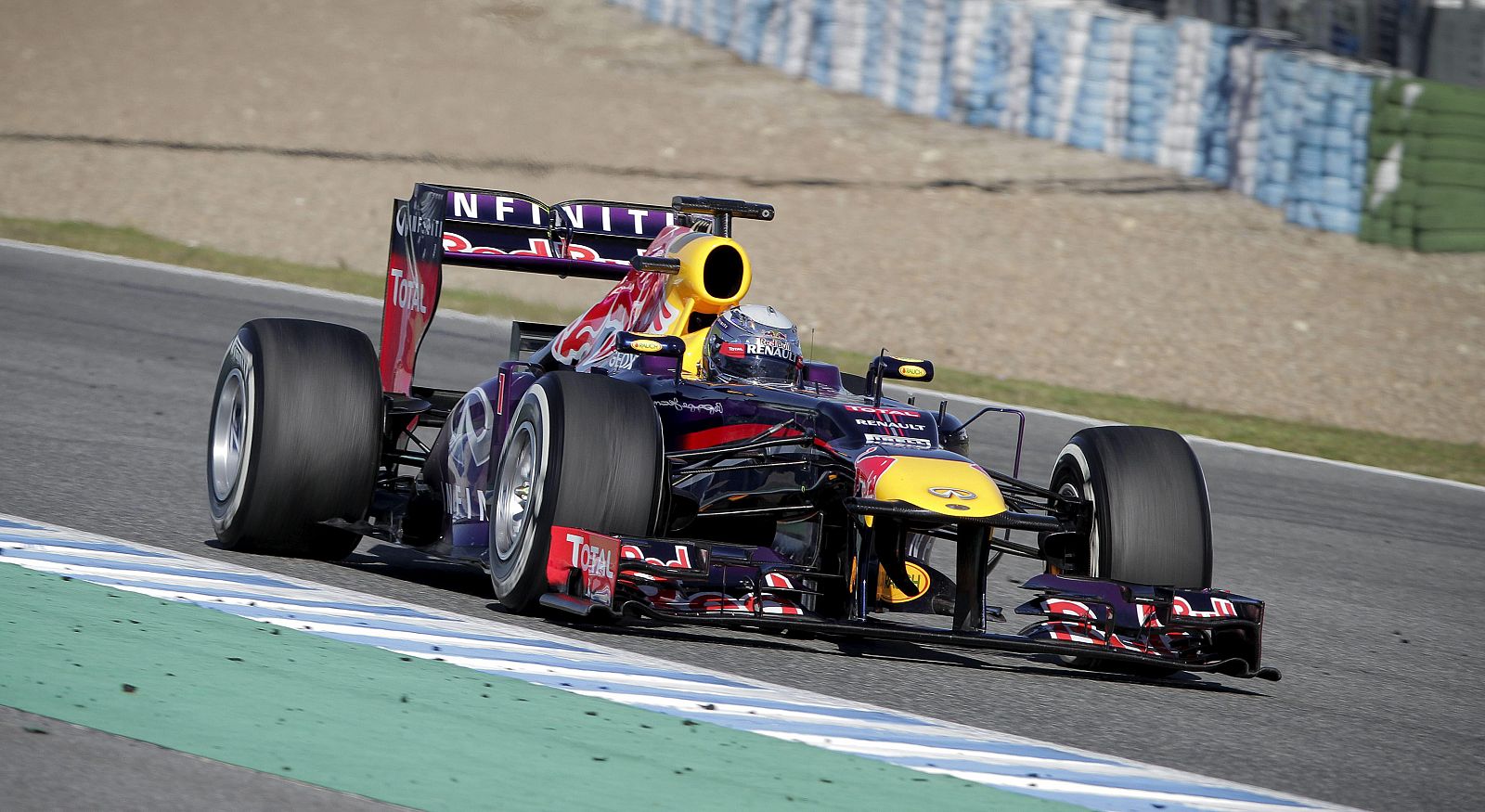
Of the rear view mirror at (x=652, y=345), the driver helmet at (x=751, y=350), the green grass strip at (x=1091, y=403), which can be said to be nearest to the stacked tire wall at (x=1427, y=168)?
the green grass strip at (x=1091, y=403)

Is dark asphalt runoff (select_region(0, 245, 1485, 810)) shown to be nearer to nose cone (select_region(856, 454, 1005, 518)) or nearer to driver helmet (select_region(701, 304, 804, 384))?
nose cone (select_region(856, 454, 1005, 518))

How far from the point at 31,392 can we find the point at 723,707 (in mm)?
7215

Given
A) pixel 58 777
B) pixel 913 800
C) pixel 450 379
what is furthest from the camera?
pixel 450 379

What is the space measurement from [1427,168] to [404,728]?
1746 cm

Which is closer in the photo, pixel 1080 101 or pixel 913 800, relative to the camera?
pixel 913 800

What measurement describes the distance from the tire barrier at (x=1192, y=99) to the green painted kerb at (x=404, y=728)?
16.6m

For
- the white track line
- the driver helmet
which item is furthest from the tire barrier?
the white track line

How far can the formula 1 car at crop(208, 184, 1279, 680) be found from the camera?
6.23 metres

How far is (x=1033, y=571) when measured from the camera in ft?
30.8

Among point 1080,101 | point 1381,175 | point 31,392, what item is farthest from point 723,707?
point 1080,101

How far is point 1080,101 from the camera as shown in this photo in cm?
2300

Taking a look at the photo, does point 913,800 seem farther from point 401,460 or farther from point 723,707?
point 401,460

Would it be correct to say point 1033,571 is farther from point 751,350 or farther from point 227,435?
point 227,435

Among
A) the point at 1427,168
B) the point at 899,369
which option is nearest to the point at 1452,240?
the point at 1427,168
